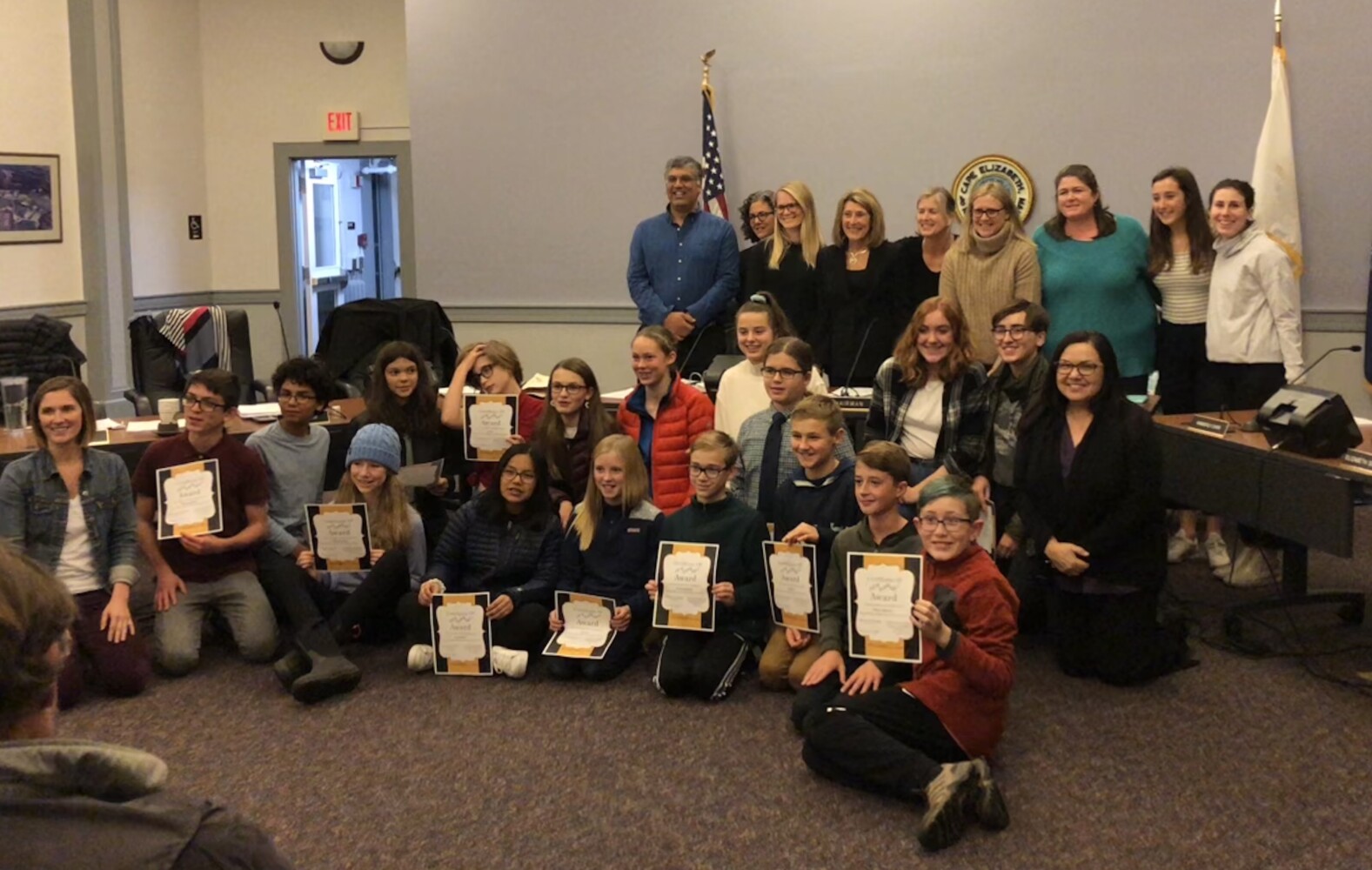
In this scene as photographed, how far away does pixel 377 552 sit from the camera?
14.6ft

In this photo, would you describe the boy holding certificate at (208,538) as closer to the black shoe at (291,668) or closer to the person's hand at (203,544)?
the person's hand at (203,544)

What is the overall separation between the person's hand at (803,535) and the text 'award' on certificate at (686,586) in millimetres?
220

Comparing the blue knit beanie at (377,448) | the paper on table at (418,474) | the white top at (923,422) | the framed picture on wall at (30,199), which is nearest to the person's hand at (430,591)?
the blue knit beanie at (377,448)

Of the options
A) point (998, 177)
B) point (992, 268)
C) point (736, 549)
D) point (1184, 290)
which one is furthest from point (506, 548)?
point (998, 177)

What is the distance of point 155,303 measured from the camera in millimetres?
9133

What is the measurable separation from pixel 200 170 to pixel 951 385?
718 cm

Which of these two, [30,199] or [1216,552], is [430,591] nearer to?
[1216,552]

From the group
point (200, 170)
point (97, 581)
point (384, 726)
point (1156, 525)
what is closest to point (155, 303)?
point (200, 170)

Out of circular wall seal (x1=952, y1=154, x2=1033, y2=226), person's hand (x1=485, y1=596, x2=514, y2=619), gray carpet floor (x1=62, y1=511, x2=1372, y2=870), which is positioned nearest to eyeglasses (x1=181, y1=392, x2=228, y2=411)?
gray carpet floor (x1=62, y1=511, x2=1372, y2=870)

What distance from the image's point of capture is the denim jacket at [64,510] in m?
4.00

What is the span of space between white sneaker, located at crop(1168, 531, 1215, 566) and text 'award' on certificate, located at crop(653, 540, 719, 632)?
246 cm

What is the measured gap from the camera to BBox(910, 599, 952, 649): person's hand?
10.00 ft

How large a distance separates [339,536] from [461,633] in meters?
0.59

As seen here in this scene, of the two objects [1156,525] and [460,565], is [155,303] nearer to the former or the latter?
[460,565]
